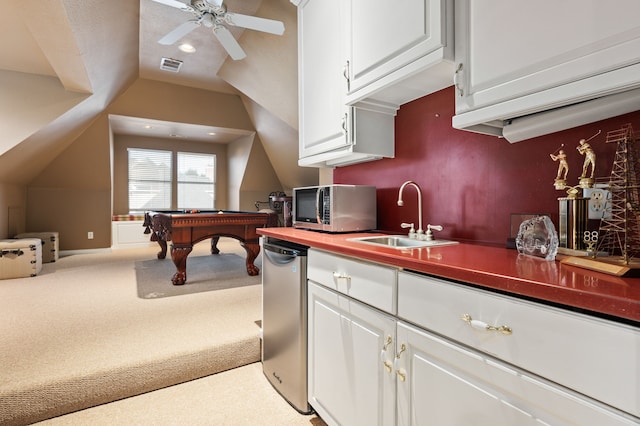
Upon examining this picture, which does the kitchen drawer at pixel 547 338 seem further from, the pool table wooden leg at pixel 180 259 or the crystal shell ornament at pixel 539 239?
the pool table wooden leg at pixel 180 259

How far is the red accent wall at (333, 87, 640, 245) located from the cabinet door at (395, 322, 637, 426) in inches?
28.6

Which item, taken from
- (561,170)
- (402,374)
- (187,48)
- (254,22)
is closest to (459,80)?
(561,170)

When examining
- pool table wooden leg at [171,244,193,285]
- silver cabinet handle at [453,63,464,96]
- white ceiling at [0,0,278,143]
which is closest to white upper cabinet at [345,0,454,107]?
silver cabinet handle at [453,63,464,96]

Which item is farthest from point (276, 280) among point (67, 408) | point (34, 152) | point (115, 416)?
point (34, 152)

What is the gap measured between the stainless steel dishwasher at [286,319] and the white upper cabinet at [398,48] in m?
0.98

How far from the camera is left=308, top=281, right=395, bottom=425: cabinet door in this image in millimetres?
1176

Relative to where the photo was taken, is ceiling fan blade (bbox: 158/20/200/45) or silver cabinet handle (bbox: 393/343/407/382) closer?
silver cabinet handle (bbox: 393/343/407/382)

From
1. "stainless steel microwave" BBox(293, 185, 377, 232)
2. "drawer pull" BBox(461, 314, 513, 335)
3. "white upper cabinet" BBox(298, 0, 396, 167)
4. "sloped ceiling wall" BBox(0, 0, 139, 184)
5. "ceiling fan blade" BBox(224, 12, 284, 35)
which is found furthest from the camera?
"ceiling fan blade" BBox(224, 12, 284, 35)

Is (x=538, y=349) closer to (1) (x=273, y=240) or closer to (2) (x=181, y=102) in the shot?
(1) (x=273, y=240)

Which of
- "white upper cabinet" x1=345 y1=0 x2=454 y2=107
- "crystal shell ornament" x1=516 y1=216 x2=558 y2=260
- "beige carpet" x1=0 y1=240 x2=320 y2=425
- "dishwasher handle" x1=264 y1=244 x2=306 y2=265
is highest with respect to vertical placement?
"white upper cabinet" x1=345 y1=0 x2=454 y2=107

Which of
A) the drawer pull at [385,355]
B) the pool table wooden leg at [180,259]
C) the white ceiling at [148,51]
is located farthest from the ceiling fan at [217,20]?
the drawer pull at [385,355]

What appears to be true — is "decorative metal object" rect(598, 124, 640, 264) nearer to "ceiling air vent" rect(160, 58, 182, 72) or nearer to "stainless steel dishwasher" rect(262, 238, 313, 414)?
"stainless steel dishwasher" rect(262, 238, 313, 414)

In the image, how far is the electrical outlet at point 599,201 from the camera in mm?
1041

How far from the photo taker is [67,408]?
176 cm
